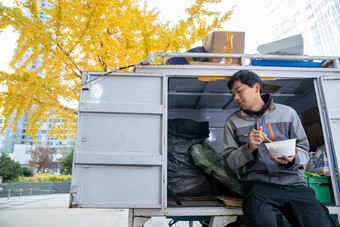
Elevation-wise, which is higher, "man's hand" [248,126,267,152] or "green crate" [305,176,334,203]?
"man's hand" [248,126,267,152]

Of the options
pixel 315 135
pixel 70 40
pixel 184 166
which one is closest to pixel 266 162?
pixel 184 166

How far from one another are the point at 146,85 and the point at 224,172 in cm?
145

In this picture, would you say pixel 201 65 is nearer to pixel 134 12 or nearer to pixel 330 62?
pixel 330 62

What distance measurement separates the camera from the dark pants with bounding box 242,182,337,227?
1620mm

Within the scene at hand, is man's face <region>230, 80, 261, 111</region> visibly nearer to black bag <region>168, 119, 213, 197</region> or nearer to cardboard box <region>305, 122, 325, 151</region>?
black bag <region>168, 119, 213, 197</region>

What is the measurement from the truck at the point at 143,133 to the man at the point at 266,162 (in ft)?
1.25

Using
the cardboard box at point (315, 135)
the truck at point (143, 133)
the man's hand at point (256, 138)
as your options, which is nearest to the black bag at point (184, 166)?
the truck at point (143, 133)

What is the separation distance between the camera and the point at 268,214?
164 cm

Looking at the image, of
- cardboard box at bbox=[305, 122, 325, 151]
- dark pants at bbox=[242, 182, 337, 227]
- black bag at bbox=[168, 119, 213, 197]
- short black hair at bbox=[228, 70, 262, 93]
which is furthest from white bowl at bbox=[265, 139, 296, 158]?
cardboard box at bbox=[305, 122, 325, 151]

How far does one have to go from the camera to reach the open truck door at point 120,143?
2.07 metres

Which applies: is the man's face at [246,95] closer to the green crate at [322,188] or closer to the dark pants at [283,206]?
the dark pants at [283,206]

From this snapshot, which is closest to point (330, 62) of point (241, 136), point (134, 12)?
point (241, 136)

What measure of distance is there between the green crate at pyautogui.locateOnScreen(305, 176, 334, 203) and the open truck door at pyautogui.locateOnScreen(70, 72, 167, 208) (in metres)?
1.76

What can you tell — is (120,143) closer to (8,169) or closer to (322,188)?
(322,188)
